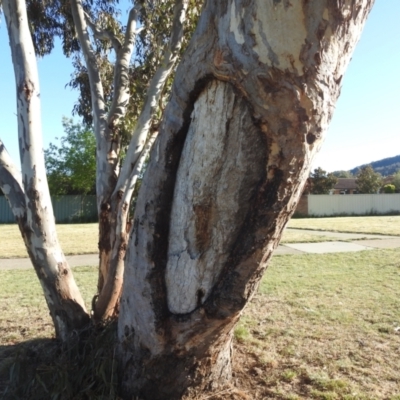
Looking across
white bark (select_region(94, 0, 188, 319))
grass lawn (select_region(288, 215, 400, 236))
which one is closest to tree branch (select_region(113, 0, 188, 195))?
white bark (select_region(94, 0, 188, 319))

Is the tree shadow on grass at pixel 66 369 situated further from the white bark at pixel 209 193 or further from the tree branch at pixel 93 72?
the tree branch at pixel 93 72

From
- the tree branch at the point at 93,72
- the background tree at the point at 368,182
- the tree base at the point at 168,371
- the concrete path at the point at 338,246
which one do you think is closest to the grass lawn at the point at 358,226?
the concrete path at the point at 338,246

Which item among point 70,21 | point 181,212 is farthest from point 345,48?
point 70,21

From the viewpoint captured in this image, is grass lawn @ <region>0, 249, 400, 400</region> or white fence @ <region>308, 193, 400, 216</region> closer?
grass lawn @ <region>0, 249, 400, 400</region>

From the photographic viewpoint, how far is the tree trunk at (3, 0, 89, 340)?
335 centimetres

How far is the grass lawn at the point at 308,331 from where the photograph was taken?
328cm

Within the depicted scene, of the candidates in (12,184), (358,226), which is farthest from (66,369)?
(358,226)

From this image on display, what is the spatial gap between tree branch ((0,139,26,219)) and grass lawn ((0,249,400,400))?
47.7 inches

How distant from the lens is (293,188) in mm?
2217

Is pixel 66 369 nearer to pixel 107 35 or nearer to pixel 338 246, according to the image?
pixel 107 35

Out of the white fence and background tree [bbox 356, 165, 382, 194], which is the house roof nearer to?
background tree [bbox 356, 165, 382, 194]

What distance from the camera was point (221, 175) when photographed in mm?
2307

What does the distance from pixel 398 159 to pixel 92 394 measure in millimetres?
187214

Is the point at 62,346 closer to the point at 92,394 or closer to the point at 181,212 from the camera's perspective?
the point at 92,394
